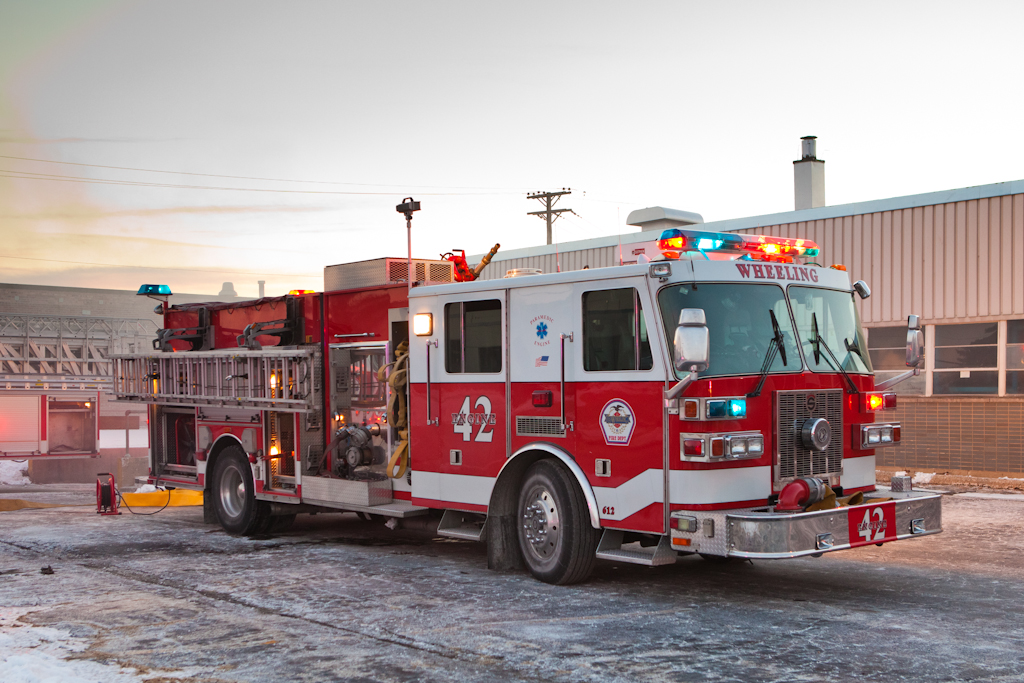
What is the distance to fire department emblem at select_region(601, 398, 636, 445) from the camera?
7453 mm

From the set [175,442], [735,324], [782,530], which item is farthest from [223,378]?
[782,530]

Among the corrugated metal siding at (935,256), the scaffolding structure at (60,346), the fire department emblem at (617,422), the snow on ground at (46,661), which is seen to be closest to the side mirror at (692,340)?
the fire department emblem at (617,422)

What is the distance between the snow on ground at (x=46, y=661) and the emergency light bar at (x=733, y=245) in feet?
15.3

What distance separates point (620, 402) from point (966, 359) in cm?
1107

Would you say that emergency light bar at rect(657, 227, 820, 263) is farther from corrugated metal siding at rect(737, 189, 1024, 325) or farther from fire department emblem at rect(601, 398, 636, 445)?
corrugated metal siding at rect(737, 189, 1024, 325)

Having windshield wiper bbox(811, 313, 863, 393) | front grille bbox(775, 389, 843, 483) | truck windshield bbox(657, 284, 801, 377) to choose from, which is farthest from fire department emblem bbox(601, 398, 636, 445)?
windshield wiper bbox(811, 313, 863, 393)

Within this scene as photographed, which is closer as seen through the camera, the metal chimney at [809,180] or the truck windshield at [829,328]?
the truck windshield at [829,328]

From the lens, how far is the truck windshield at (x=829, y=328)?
25.4ft

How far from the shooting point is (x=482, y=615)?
700 cm

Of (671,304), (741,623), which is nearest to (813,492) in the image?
(741,623)

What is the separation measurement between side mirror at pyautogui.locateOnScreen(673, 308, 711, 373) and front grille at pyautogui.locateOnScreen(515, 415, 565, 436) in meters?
1.71

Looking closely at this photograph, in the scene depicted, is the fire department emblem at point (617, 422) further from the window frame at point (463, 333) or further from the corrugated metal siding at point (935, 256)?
the corrugated metal siding at point (935, 256)

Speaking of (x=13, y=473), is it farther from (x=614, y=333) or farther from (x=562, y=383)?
(x=614, y=333)

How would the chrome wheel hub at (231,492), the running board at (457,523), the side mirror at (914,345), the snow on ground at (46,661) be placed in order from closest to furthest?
the snow on ground at (46,661) → the side mirror at (914,345) → the running board at (457,523) → the chrome wheel hub at (231,492)
